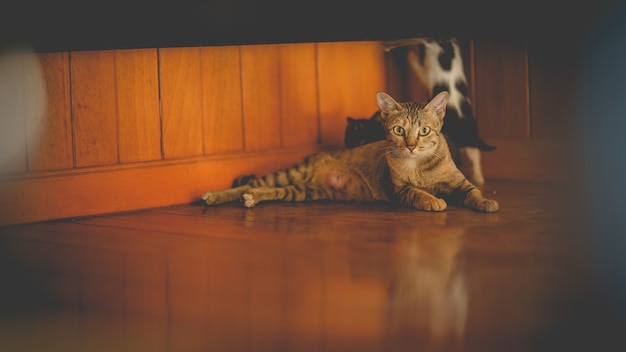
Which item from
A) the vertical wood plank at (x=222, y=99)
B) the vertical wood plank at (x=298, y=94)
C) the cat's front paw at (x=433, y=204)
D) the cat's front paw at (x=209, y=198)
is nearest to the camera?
the cat's front paw at (x=433, y=204)

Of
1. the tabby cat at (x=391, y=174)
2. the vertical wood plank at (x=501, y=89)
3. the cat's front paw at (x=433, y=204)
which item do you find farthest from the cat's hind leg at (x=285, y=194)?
the vertical wood plank at (x=501, y=89)

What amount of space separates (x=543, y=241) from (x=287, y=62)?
4.81 feet

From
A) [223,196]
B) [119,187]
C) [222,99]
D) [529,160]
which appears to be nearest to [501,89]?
[529,160]

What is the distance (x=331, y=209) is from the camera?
9.06 ft

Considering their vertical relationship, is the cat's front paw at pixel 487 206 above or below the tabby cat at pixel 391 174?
below

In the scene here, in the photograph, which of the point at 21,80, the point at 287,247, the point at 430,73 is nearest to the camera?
the point at 287,247

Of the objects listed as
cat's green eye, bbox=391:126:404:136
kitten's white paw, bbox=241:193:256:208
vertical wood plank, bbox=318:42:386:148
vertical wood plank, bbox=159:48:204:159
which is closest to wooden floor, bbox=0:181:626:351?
kitten's white paw, bbox=241:193:256:208

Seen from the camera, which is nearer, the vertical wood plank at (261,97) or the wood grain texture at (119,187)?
the wood grain texture at (119,187)

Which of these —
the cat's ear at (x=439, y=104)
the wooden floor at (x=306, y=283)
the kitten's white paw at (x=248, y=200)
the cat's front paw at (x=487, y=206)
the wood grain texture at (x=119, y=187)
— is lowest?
the wooden floor at (x=306, y=283)

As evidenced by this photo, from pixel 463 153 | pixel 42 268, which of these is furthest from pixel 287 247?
pixel 463 153

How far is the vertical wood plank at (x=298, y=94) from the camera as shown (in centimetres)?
330

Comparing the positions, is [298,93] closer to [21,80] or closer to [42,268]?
[21,80]

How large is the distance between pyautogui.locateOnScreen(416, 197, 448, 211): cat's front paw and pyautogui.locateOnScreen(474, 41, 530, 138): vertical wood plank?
83 cm

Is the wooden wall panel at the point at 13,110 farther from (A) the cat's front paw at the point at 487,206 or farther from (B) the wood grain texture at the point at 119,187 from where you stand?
(A) the cat's front paw at the point at 487,206
